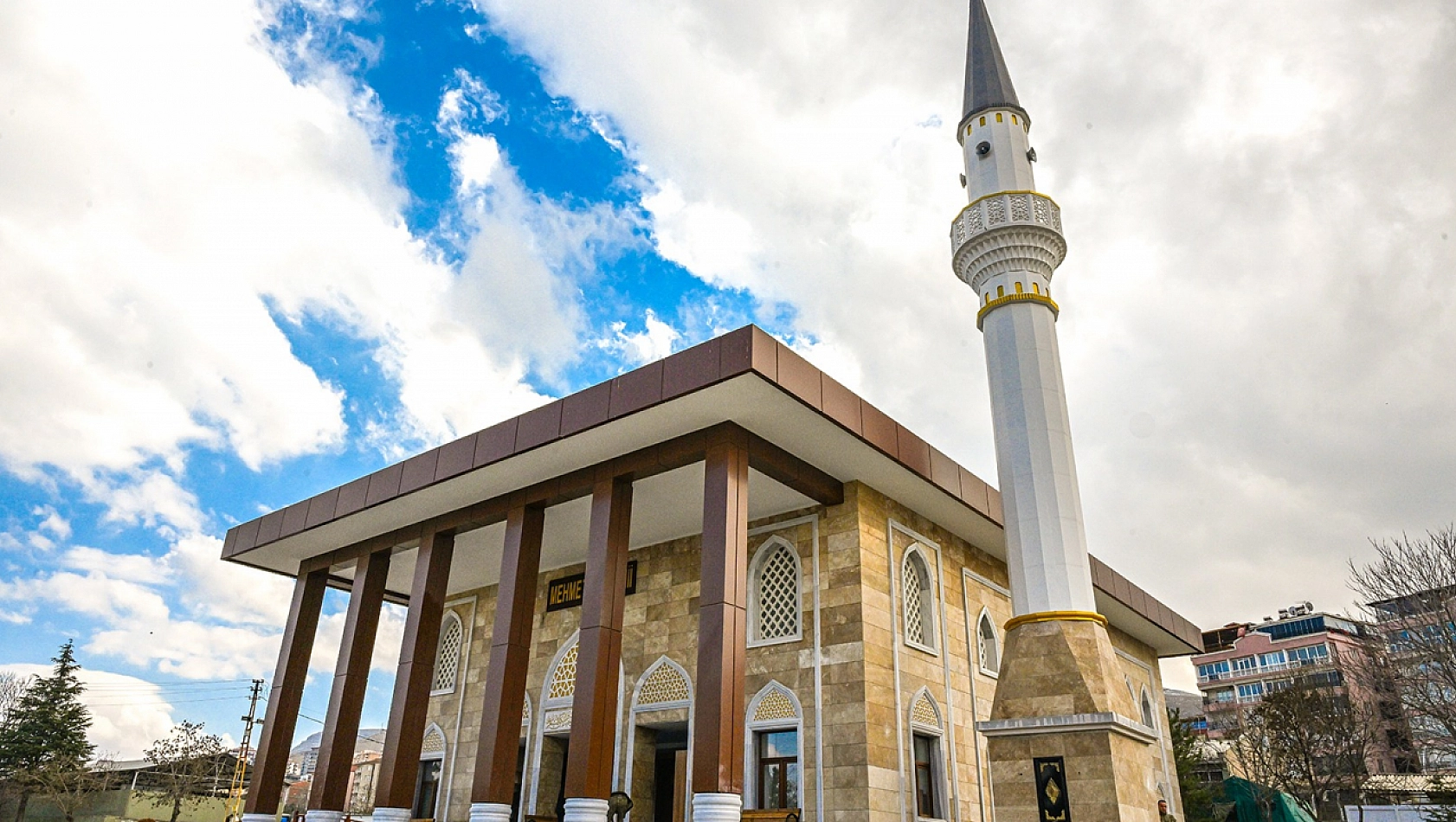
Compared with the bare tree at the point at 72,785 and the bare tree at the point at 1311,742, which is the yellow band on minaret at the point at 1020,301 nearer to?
the bare tree at the point at 1311,742

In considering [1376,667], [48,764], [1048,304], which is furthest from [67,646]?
[1376,667]

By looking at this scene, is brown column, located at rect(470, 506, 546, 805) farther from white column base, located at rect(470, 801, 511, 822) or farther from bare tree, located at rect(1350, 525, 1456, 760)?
bare tree, located at rect(1350, 525, 1456, 760)

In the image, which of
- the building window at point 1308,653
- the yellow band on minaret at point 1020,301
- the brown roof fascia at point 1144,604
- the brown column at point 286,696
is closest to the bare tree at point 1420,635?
the brown roof fascia at point 1144,604

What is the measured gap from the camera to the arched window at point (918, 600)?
12.2 meters

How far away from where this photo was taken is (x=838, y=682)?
11.0 meters

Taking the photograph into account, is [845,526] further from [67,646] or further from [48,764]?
[67,646]

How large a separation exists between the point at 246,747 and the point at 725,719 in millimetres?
26975

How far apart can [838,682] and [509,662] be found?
4.16 metres

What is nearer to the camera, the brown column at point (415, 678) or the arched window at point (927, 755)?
the arched window at point (927, 755)

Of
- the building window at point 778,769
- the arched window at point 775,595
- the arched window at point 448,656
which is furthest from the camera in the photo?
the arched window at point 448,656

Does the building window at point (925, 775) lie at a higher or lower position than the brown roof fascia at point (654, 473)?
lower

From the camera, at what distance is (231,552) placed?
15.9 m

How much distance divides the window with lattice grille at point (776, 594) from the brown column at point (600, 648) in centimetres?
222

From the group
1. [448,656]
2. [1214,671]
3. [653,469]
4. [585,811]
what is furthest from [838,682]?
[1214,671]
